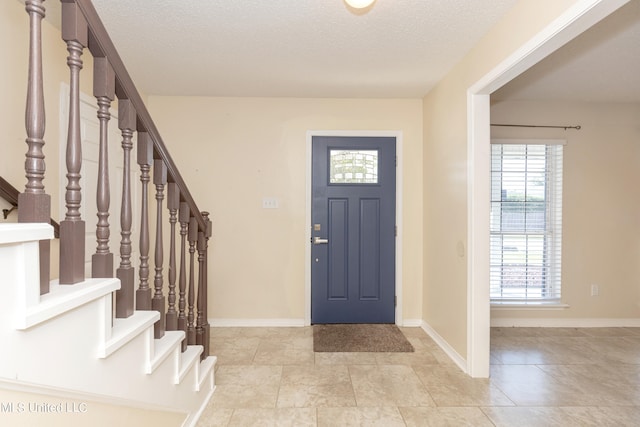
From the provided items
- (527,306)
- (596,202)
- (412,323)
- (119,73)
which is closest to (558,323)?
(527,306)

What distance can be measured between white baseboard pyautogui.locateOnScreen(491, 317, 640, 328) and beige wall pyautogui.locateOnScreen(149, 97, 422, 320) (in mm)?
987

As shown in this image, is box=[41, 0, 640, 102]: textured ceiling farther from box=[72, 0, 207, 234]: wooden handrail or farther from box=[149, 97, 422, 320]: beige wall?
box=[72, 0, 207, 234]: wooden handrail

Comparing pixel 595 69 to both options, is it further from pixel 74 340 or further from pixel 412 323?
pixel 74 340

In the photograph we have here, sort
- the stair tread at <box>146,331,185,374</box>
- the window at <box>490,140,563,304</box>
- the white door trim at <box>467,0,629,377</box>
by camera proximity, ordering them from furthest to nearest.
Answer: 1. the window at <box>490,140,563,304</box>
2. the white door trim at <box>467,0,629,377</box>
3. the stair tread at <box>146,331,185,374</box>

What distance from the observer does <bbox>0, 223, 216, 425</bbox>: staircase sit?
0.78m

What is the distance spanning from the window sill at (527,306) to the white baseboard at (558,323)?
4.7 inches

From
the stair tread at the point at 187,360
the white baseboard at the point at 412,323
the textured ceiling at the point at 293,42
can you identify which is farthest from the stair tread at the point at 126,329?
the white baseboard at the point at 412,323

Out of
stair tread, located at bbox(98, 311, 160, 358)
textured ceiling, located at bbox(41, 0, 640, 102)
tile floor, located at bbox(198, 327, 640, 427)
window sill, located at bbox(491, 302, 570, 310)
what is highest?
textured ceiling, located at bbox(41, 0, 640, 102)

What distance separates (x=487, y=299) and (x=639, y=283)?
2538 millimetres

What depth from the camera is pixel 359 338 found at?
322 centimetres

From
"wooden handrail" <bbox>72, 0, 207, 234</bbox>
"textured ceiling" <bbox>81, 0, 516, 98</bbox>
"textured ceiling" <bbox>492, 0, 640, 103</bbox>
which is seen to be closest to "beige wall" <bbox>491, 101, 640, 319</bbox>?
"textured ceiling" <bbox>492, 0, 640, 103</bbox>

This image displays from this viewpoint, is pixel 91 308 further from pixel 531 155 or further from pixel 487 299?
pixel 531 155

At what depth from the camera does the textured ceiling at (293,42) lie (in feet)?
6.74

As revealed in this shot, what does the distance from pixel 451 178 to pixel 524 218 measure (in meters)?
1.43
